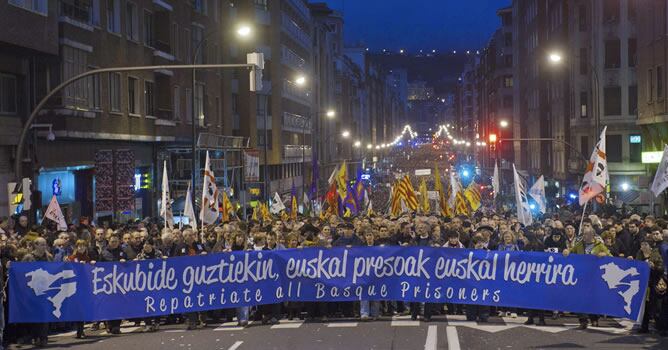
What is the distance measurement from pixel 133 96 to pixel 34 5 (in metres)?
10.3

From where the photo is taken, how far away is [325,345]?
50.1 feet

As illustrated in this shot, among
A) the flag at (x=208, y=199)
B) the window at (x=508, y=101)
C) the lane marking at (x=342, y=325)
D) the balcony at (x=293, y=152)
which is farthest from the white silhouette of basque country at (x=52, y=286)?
the window at (x=508, y=101)

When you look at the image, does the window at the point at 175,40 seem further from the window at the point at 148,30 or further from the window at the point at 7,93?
the window at the point at 7,93

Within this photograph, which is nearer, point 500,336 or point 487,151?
point 500,336

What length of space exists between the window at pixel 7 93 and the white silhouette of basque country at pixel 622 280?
18466 millimetres

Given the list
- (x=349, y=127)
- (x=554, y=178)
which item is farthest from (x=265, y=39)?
(x=349, y=127)

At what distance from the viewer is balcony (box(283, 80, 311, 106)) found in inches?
3113

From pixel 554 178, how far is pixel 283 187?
2045 centimetres

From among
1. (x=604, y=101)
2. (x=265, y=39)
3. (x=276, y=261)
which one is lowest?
(x=276, y=261)

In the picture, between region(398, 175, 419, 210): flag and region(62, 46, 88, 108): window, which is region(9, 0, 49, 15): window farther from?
region(398, 175, 419, 210): flag

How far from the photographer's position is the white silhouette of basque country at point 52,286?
16.1 m

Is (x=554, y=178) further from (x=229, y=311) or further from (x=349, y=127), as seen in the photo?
(x=349, y=127)

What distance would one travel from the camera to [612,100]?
59562 mm

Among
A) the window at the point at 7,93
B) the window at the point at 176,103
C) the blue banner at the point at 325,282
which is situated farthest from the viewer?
the window at the point at 176,103
